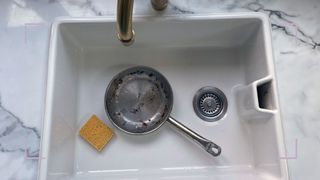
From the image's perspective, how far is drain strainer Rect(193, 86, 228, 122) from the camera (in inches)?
31.1

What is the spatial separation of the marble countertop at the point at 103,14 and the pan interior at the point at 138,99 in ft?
0.51

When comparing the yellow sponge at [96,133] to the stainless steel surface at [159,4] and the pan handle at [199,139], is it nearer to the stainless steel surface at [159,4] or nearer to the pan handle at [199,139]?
the pan handle at [199,139]

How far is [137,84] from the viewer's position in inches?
31.9

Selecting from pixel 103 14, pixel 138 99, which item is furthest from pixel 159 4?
pixel 138 99

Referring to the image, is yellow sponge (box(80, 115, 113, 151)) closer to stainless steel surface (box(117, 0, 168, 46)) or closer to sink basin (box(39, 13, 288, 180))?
sink basin (box(39, 13, 288, 180))

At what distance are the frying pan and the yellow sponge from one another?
0.09ft

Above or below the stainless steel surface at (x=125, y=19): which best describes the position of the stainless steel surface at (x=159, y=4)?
above

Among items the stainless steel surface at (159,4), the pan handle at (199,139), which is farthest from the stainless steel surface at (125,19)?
the pan handle at (199,139)

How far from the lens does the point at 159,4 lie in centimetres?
71

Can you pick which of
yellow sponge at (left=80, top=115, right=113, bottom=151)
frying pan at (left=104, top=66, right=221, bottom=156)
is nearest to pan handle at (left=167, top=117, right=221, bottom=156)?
frying pan at (left=104, top=66, right=221, bottom=156)

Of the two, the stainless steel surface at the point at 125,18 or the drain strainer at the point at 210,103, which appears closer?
the stainless steel surface at the point at 125,18

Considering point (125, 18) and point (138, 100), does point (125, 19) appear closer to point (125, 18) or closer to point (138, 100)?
point (125, 18)

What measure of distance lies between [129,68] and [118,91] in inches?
2.4

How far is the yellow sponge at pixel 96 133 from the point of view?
0.76 m
